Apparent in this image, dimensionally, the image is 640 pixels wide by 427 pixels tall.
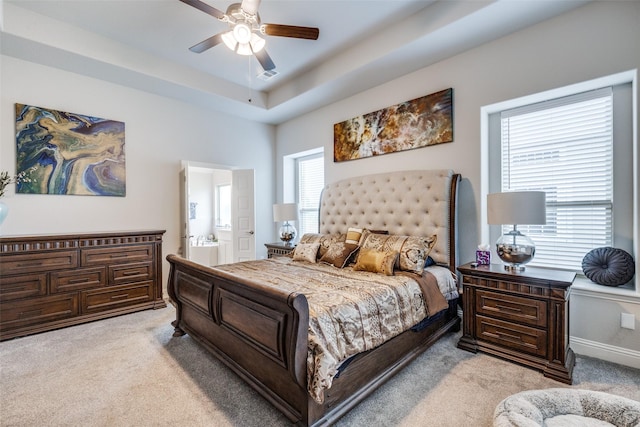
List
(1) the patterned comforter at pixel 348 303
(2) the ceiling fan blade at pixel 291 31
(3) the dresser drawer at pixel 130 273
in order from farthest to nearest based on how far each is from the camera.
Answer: (3) the dresser drawer at pixel 130 273 < (2) the ceiling fan blade at pixel 291 31 < (1) the patterned comforter at pixel 348 303

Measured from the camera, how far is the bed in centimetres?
162

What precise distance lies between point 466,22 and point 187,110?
13.3 feet

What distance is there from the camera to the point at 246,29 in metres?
2.43

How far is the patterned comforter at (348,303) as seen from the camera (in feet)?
5.29

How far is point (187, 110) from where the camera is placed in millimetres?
4613

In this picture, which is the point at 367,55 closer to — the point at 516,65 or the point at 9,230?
the point at 516,65

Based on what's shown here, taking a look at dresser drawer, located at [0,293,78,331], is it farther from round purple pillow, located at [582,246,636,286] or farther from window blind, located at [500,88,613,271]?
round purple pillow, located at [582,246,636,286]

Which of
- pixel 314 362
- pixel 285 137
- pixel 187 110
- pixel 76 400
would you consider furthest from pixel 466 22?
pixel 76 400

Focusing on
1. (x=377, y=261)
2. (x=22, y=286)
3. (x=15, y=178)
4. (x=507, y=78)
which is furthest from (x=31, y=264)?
(x=507, y=78)

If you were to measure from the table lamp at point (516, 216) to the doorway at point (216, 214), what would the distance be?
380cm

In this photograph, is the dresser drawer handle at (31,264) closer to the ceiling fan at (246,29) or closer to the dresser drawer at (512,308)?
the ceiling fan at (246,29)

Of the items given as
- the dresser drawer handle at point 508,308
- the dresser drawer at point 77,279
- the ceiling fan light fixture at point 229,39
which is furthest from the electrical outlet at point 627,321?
the dresser drawer at point 77,279

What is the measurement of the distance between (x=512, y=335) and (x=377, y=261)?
4.23 feet

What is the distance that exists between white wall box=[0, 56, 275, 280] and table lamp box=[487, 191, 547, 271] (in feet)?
13.3
